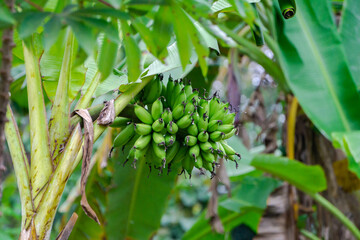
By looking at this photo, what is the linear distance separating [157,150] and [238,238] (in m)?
1.54

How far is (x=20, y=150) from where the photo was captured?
0.78 meters

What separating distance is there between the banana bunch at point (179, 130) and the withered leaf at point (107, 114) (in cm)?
6

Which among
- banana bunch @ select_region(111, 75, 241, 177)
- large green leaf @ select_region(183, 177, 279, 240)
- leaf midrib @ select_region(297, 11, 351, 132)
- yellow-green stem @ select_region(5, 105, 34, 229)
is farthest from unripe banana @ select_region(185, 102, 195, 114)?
large green leaf @ select_region(183, 177, 279, 240)

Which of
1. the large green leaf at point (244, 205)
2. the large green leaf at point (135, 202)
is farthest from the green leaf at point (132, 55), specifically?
the large green leaf at point (244, 205)

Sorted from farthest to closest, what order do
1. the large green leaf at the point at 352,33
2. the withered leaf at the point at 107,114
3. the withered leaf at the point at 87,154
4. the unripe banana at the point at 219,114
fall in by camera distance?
the large green leaf at the point at 352,33
the unripe banana at the point at 219,114
the withered leaf at the point at 107,114
the withered leaf at the point at 87,154

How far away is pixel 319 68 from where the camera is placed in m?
1.58

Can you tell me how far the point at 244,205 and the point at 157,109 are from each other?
3.65ft

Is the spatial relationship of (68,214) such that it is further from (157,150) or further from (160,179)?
(157,150)

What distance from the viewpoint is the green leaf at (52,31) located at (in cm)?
42

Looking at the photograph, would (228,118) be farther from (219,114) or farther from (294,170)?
(294,170)

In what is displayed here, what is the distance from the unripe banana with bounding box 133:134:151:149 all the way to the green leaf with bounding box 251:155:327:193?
2.61 feet

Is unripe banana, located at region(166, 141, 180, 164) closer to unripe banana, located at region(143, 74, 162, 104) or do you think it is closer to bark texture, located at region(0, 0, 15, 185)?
unripe banana, located at region(143, 74, 162, 104)

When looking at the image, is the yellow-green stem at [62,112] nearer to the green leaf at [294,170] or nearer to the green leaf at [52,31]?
the green leaf at [52,31]

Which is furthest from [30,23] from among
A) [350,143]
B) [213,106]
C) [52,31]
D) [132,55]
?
[350,143]
